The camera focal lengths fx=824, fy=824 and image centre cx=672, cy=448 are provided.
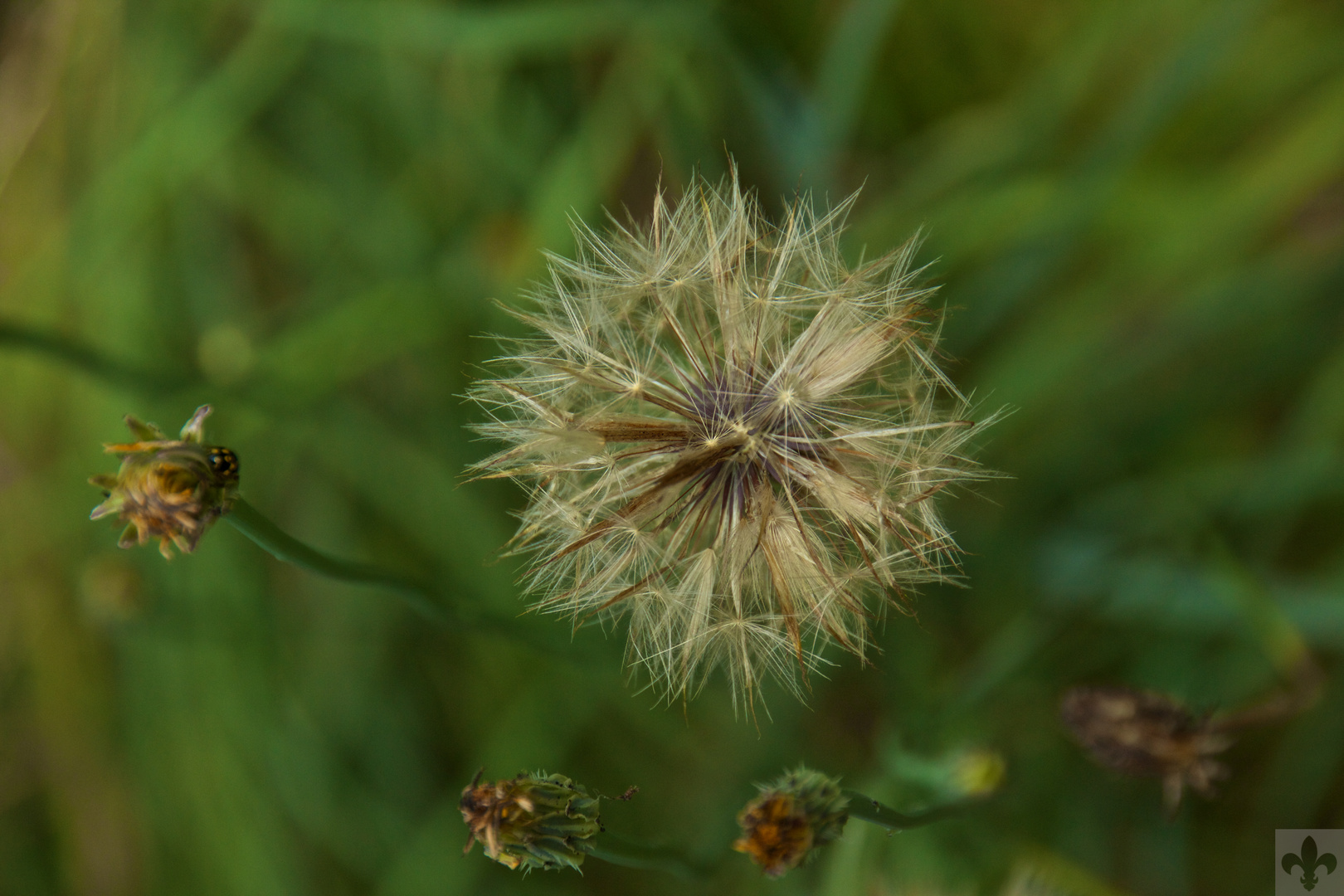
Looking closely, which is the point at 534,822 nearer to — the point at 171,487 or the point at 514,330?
the point at 171,487

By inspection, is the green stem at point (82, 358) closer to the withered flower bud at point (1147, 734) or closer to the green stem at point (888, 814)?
the green stem at point (888, 814)

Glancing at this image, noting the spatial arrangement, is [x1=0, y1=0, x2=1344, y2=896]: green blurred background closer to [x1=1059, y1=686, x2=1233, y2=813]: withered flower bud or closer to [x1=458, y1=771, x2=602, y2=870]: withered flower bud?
[x1=1059, y1=686, x2=1233, y2=813]: withered flower bud

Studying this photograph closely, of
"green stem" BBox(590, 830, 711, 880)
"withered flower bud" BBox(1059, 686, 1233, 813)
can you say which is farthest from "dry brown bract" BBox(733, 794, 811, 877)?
"withered flower bud" BBox(1059, 686, 1233, 813)

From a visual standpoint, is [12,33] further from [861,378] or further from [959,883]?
[959,883]

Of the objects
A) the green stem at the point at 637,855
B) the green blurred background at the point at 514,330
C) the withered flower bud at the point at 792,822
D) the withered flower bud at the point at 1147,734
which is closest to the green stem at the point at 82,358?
the green blurred background at the point at 514,330

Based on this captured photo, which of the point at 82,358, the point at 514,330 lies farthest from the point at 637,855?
the point at 82,358

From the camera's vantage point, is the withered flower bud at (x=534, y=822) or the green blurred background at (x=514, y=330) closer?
the withered flower bud at (x=534, y=822)

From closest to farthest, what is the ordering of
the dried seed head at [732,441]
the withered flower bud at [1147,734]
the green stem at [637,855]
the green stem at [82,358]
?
the green stem at [637,855]
the dried seed head at [732,441]
the withered flower bud at [1147,734]
the green stem at [82,358]
